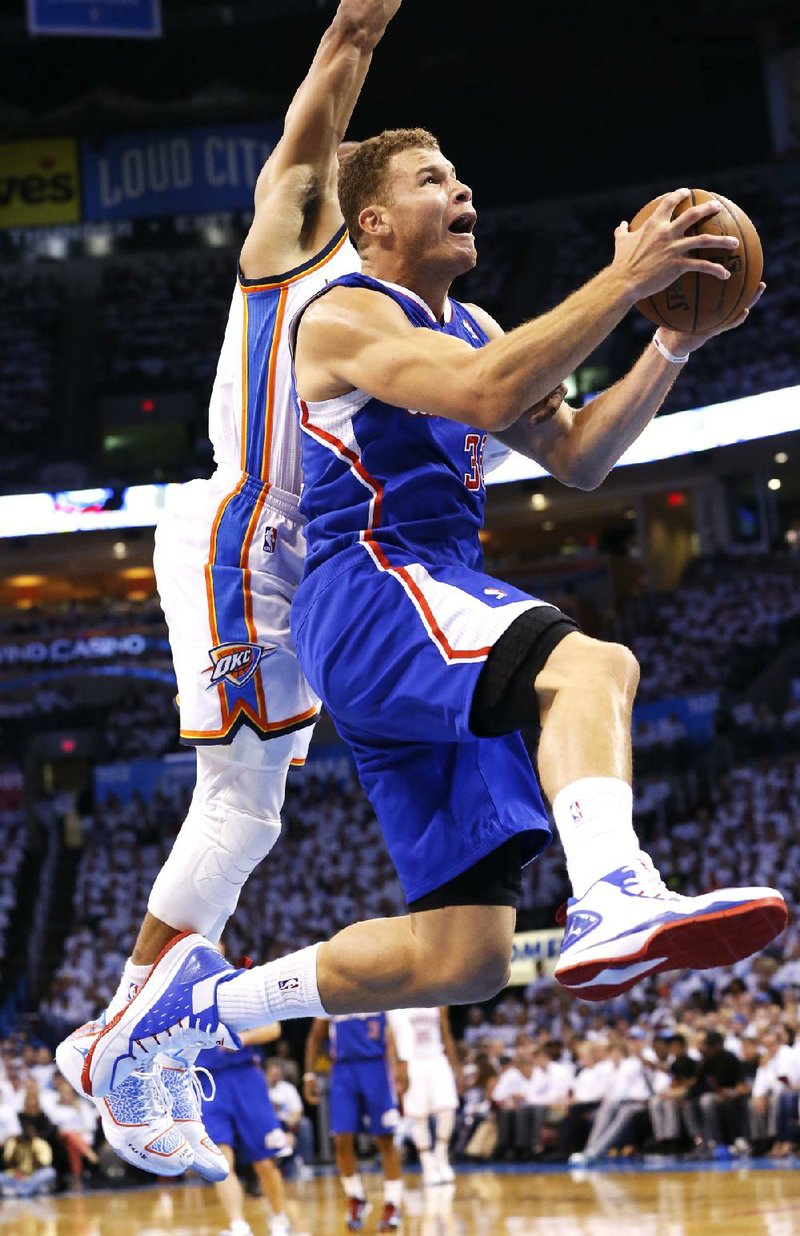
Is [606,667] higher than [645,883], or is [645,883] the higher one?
[606,667]

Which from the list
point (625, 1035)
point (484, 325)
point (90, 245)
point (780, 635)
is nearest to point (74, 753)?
point (90, 245)

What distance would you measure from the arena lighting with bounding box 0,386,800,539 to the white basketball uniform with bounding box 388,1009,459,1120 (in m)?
11.5

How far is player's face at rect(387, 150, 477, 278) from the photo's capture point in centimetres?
427

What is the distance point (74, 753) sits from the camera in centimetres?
3042

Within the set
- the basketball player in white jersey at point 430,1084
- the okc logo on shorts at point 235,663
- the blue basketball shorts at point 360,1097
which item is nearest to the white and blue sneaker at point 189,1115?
the okc logo on shorts at point 235,663

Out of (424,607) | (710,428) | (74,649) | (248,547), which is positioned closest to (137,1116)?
(248,547)

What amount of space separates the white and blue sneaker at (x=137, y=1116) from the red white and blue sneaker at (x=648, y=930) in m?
1.96

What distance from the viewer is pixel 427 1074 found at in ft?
46.2

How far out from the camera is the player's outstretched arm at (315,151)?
466 cm

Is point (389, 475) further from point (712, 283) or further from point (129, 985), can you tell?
point (129, 985)

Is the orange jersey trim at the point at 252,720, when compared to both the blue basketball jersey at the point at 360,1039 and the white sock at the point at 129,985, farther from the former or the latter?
the blue basketball jersey at the point at 360,1039

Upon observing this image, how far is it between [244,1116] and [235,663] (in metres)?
7.11

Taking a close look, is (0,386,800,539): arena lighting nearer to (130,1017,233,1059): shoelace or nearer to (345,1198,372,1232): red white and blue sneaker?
(345,1198,372,1232): red white and blue sneaker

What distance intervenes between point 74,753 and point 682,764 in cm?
1258
